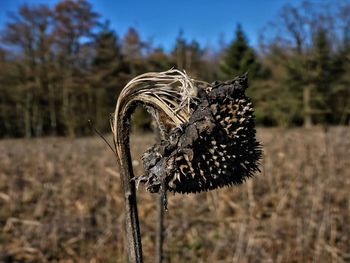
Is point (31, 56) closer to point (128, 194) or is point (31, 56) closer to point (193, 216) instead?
point (193, 216)

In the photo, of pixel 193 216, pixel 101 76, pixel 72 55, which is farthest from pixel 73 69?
pixel 193 216

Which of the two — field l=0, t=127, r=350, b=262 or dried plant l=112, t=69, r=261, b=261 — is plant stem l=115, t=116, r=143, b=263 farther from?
field l=0, t=127, r=350, b=262

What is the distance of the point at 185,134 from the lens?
117cm

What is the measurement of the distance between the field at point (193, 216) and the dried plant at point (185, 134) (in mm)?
3253

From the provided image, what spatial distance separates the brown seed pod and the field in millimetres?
3255

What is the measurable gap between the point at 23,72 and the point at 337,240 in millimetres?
25414

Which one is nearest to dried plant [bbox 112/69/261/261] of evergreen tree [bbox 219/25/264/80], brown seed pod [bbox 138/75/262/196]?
brown seed pod [bbox 138/75/262/196]

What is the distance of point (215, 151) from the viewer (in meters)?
1.20

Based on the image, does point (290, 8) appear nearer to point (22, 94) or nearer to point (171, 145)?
point (22, 94)

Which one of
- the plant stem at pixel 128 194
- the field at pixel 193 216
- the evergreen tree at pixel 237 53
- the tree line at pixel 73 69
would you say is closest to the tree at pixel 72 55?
the tree line at pixel 73 69

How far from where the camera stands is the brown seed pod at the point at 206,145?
118 cm

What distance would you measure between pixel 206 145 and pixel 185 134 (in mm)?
76

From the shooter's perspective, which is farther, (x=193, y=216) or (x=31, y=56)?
(x=31, y=56)

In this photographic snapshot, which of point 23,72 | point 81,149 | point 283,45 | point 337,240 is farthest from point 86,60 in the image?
point 337,240
